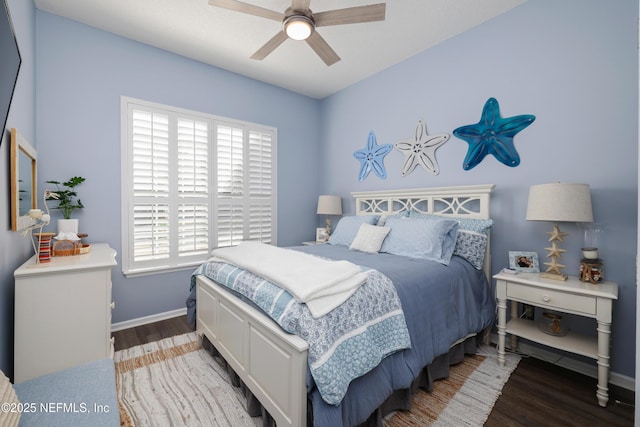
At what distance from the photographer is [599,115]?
2.09 metres

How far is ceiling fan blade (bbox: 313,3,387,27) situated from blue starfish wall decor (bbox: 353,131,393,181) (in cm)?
177

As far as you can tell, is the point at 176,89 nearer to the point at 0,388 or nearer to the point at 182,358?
the point at 182,358

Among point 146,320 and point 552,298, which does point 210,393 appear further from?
point 552,298

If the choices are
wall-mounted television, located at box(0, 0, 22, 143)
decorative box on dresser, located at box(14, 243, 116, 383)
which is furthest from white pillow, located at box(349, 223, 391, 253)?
wall-mounted television, located at box(0, 0, 22, 143)

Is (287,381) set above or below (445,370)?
above

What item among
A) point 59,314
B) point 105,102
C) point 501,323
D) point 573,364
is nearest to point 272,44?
point 105,102

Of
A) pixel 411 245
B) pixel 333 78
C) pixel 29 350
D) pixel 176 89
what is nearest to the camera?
pixel 29 350

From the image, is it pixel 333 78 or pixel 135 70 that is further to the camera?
pixel 333 78

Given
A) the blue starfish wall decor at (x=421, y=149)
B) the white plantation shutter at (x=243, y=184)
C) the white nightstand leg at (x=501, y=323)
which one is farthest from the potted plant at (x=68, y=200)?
the white nightstand leg at (x=501, y=323)

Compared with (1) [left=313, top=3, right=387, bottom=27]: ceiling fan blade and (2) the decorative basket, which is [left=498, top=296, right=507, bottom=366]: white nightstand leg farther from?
(2) the decorative basket

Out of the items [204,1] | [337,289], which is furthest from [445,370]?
[204,1]

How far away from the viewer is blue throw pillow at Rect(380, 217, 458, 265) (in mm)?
2324

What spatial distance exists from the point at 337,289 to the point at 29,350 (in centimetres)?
193

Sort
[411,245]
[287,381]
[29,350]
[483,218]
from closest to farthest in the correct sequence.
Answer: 1. [287,381]
2. [29,350]
3. [411,245]
4. [483,218]
